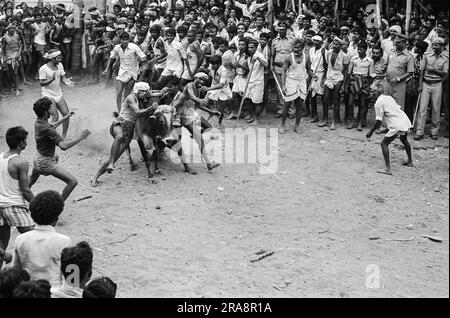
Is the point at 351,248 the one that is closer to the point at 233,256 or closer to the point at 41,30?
the point at 233,256

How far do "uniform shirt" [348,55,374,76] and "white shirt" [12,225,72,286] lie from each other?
26.1ft

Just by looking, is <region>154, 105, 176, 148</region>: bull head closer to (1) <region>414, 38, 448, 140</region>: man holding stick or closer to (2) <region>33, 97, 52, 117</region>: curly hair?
(2) <region>33, 97, 52, 117</region>: curly hair

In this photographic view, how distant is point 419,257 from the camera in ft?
25.2

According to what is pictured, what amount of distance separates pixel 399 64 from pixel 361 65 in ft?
2.23

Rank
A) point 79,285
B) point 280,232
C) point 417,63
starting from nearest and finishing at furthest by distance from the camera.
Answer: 1. point 79,285
2. point 280,232
3. point 417,63

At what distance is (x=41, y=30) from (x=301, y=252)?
34.1 ft

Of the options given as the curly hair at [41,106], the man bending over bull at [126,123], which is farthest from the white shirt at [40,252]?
the man bending over bull at [126,123]

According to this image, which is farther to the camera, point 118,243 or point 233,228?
point 233,228

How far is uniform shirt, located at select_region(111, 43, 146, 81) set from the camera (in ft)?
40.6

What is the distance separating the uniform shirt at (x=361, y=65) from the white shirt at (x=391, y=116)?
1572mm

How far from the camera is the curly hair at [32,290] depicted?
4.07 metres
